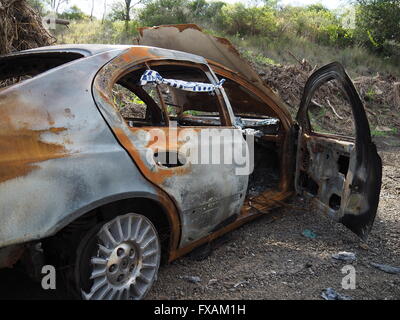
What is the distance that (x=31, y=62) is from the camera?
294 centimetres

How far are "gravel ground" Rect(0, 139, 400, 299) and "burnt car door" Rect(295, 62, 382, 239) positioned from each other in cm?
34

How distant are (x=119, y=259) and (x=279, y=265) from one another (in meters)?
1.48

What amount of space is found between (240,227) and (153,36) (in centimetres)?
217

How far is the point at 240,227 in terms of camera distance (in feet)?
12.9

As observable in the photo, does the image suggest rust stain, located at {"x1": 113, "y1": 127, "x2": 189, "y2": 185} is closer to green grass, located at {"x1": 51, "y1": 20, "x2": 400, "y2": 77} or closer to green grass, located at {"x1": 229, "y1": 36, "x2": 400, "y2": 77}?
green grass, located at {"x1": 51, "y1": 20, "x2": 400, "y2": 77}

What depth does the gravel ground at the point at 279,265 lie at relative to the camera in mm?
2756

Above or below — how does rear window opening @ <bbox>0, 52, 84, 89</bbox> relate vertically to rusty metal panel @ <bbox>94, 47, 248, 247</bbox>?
above

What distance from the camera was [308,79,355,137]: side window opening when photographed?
11086 mm

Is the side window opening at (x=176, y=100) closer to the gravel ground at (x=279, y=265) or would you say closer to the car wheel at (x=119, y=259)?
the car wheel at (x=119, y=259)

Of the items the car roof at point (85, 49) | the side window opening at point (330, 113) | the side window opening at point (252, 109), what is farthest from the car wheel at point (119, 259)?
the side window opening at point (330, 113)

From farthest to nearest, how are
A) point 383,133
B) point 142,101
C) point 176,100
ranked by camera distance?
point 383,133, point 176,100, point 142,101

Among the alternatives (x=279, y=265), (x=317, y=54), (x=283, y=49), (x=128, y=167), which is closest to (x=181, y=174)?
(x=128, y=167)

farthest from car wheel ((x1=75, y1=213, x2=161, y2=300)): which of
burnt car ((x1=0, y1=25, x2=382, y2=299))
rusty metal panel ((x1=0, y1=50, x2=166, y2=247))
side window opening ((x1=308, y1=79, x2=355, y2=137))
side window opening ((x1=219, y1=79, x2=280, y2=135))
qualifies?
side window opening ((x1=308, y1=79, x2=355, y2=137))

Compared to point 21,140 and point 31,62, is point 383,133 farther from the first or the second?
point 21,140
